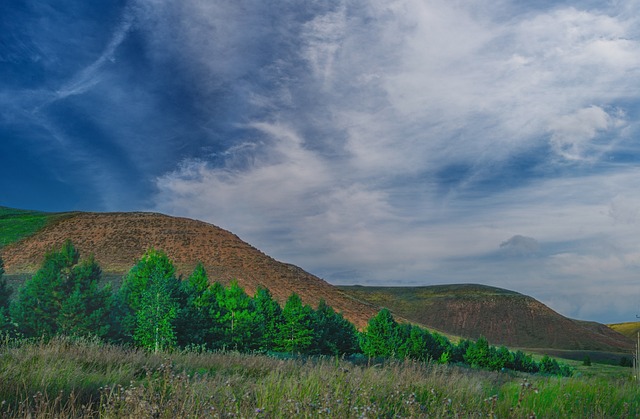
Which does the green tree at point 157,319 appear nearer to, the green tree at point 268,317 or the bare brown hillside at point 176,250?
the green tree at point 268,317

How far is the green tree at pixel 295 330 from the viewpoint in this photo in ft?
115

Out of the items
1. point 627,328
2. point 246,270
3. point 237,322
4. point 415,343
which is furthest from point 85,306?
point 627,328

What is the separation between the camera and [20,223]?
9031cm

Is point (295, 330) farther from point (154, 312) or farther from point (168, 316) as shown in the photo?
point (154, 312)

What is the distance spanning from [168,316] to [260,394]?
18976 millimetres

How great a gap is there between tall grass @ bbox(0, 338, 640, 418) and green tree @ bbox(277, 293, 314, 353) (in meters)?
23.4

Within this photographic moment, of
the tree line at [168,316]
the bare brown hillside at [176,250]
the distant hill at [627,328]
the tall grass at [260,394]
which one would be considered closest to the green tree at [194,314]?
the tree line at [168,316]

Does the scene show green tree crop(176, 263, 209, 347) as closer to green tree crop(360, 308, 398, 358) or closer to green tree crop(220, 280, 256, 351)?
green tree crop(220, 280, 256, 351)

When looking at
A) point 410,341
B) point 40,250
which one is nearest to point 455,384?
point 410,341

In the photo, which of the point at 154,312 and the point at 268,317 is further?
the point at 268,317

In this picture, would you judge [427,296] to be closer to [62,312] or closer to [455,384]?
[62,312]

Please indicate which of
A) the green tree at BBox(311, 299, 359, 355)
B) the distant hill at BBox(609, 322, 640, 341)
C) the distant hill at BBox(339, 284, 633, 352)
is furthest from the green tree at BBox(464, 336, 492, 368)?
the distant hill at BBox(609, 322, 640, 341)

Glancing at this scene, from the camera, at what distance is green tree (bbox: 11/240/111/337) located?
26.0m

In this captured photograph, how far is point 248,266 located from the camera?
75250mm
